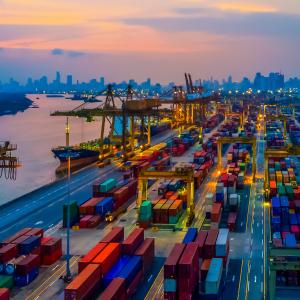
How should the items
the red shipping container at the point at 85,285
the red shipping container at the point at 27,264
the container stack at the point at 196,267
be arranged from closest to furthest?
the red shipping container at the point at 85,285 → the container stack at the point at 196,267 → the red shipping container at the point at 27,264

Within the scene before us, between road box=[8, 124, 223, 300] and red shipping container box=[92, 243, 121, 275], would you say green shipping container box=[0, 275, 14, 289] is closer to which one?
road box=[8, 124, 223, 300]

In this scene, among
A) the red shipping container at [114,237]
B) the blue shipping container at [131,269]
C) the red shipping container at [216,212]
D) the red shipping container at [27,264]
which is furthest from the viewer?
the red shipping container at [216,212]

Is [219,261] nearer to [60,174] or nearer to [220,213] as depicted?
[220,213]

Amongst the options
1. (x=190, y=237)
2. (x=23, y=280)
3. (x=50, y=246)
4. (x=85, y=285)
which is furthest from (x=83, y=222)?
(x=85, y=285)

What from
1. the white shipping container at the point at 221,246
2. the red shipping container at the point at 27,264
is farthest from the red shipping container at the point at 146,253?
the red shipping container at the point at 27,264

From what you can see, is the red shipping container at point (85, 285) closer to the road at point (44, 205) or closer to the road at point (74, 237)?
the road at point (74, 237)

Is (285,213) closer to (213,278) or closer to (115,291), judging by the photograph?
(213,278)
